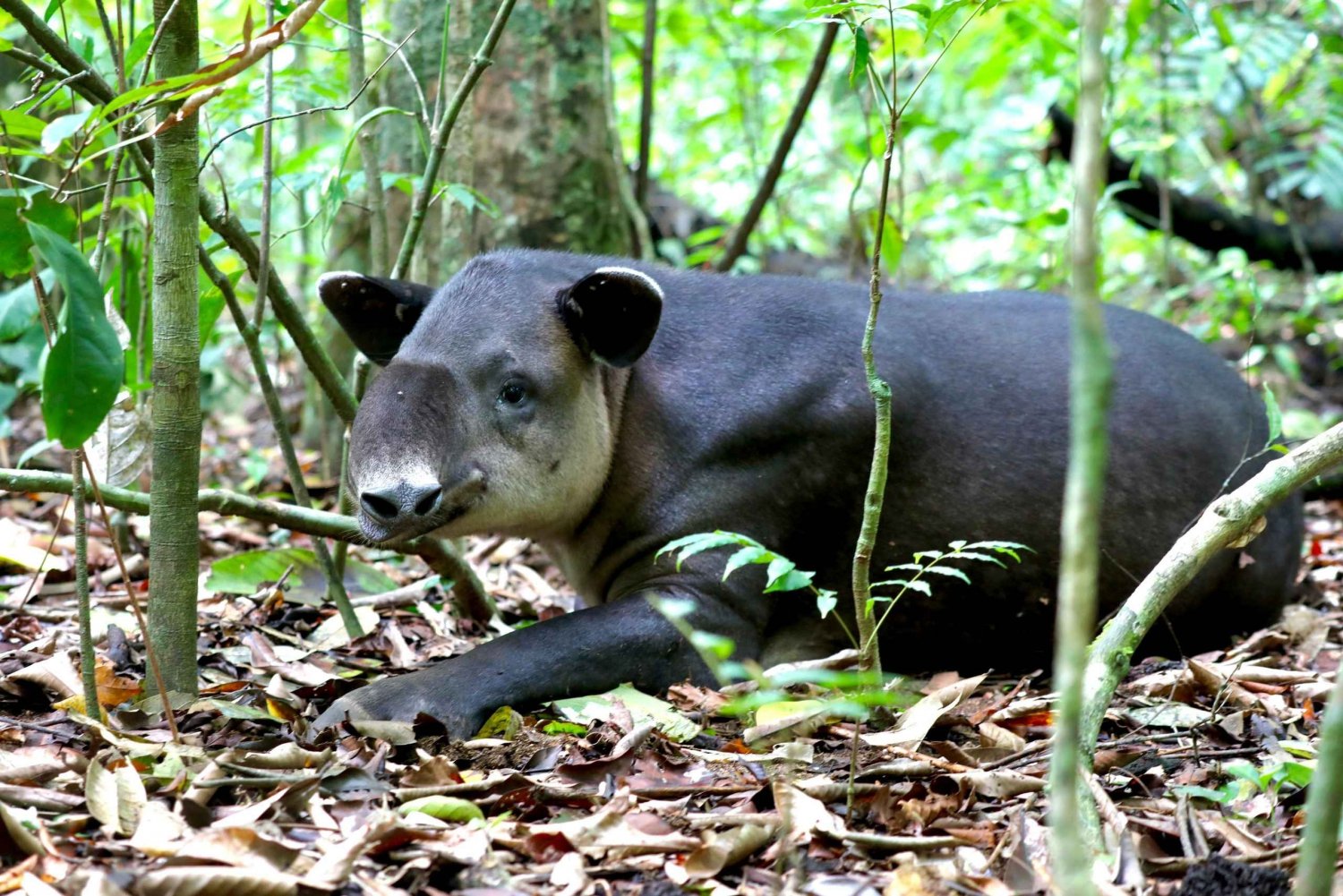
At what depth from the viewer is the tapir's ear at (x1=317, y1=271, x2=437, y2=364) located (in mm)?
5582

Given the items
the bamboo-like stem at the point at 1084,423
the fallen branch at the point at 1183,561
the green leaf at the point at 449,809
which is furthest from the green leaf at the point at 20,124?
the fallen branch at the point at 1183,561

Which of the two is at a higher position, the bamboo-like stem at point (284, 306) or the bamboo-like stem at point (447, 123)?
the bamboo-like stem at point (447, 123)

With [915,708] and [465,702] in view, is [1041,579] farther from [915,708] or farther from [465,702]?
[465,702]

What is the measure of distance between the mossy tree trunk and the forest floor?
3.31m

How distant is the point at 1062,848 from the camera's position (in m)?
1.90

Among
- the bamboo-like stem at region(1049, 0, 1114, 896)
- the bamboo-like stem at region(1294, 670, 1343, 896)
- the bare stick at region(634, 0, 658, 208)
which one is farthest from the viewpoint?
the bare stick at region(634, 0, 658, 208)

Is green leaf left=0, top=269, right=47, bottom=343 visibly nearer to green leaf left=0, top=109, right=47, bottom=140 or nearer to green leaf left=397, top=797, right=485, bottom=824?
green leaf left=0, top=109, right=47, bottom=140


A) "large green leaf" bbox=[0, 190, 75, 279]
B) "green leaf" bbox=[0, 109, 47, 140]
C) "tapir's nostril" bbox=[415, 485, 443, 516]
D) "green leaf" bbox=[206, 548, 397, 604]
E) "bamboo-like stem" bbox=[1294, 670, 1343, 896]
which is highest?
"green leaf" bbox=[0, 109, 47, 140]

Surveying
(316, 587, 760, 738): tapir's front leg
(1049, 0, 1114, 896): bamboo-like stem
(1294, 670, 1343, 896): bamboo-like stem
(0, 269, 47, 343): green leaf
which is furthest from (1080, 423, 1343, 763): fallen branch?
(0, 269, 47, 343): green leaf

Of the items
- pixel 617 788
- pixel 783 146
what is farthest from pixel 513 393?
pixel 783 146

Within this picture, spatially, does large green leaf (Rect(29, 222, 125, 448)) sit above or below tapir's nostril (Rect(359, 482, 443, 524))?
above

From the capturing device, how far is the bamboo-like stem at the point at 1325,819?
2207 mm

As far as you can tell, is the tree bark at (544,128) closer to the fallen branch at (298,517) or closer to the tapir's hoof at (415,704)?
the fallen branch at (298,517)

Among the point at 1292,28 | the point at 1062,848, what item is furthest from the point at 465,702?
the point at 1292,28
